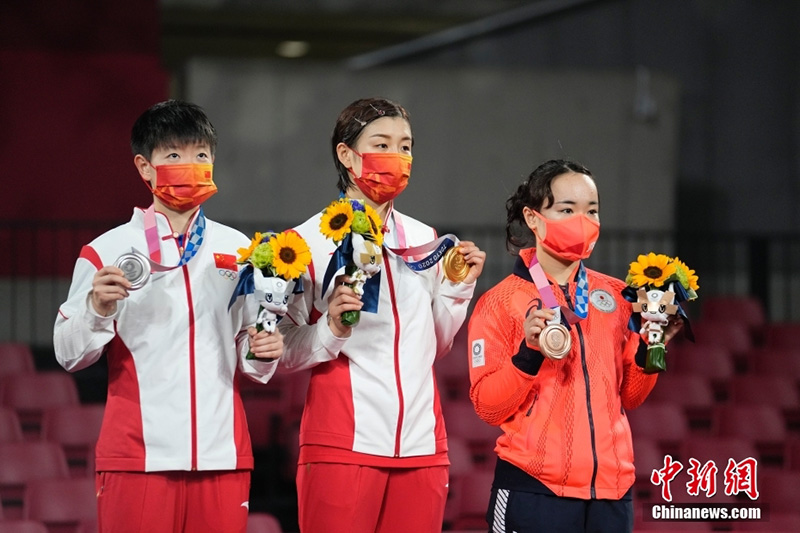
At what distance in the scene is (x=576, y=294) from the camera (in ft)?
10.1

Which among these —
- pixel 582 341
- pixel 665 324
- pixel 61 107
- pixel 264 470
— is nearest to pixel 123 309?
pixel 582 341

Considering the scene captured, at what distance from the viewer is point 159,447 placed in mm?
2857

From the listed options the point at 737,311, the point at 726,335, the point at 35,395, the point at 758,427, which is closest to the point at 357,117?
the point at 35,395

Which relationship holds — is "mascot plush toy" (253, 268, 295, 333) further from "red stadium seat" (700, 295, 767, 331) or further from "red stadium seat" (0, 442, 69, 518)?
"red stadium seat" (700, 295, 767, 331)

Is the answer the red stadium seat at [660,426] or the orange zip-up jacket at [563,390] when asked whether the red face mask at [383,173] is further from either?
the red stadium seat at [660,426]

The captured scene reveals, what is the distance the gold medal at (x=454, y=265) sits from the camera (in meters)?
3.10

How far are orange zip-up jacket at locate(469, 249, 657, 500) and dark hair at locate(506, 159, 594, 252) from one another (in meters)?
0.14

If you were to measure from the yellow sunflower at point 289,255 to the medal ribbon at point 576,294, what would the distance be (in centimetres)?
61

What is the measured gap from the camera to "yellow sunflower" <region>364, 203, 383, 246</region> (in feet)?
9.66

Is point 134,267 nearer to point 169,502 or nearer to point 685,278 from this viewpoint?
point 169,502

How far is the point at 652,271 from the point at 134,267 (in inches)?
51.9

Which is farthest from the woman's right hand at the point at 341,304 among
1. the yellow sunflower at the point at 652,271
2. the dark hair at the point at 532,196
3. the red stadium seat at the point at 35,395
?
the red stadium seat at the point at 35,395

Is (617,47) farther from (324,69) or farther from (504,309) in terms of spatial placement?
(504,309)

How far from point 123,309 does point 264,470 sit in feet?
10.6
